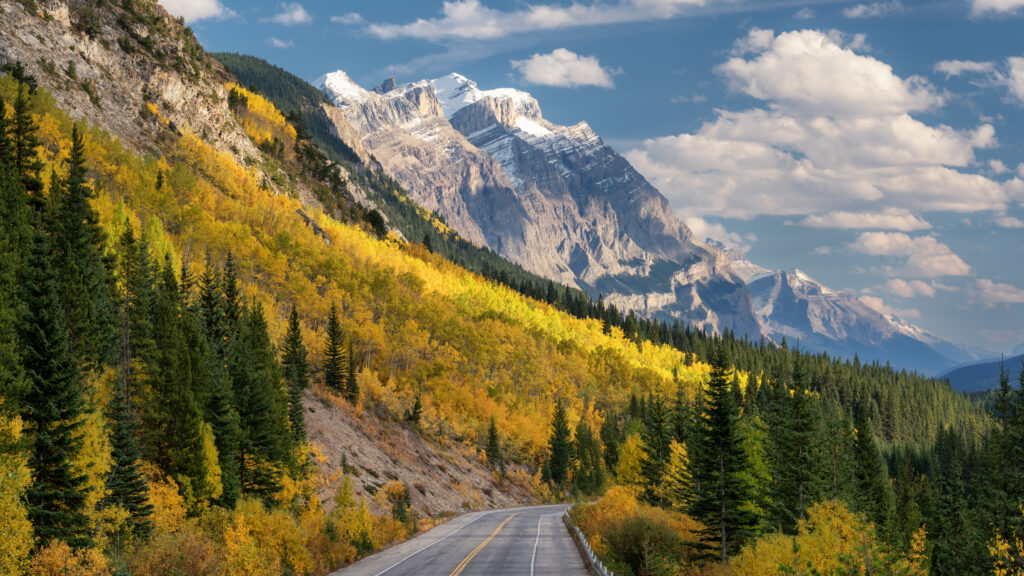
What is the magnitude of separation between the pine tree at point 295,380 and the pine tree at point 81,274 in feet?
44.2

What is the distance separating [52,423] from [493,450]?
74.1m

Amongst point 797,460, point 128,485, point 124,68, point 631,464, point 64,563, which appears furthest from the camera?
point 124,68

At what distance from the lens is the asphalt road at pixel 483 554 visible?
3098cm

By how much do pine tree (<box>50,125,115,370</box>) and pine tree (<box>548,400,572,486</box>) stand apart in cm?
6539

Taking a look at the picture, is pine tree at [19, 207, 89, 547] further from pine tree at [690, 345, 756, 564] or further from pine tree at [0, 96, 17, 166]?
pine tree at [0, 96, 17, 166]

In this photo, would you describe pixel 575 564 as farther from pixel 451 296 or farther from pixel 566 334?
pixel 566 334

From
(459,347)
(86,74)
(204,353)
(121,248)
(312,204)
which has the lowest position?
(459,347)

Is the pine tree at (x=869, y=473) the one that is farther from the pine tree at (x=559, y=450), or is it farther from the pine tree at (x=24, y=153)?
the pine tree at (x=24, y=153)

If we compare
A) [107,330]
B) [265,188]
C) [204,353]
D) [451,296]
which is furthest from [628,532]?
[265,188]

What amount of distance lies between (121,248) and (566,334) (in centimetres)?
11340

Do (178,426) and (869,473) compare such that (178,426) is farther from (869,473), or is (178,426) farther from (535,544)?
(869,473)

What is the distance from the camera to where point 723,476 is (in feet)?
123

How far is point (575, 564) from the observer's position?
33.5 m

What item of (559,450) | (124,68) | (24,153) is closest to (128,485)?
(24,153)
